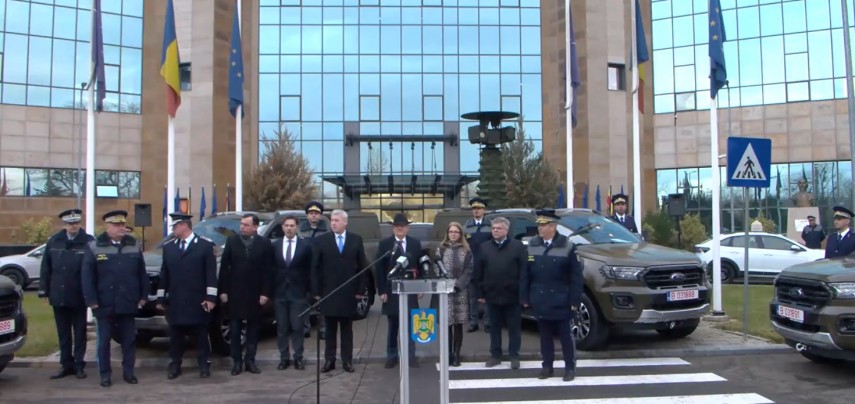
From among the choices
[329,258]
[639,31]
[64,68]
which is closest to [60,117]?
[64,68]

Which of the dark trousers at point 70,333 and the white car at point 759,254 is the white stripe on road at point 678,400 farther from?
the white car at point 759,254

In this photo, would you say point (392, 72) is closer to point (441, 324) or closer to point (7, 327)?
point (7, 327)

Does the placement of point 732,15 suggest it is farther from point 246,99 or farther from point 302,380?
point 302,380

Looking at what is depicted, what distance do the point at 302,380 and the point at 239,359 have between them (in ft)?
3.08

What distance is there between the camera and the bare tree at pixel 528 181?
31.1 meters

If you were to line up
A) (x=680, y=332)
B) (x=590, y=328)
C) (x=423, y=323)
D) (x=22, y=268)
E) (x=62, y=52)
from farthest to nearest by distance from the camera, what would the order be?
1. (x=62, y=52)
2. (x=22, y=268)
3. (x=680, y=332)
4. (x=590, y=328)
5. (x=423, y=323)

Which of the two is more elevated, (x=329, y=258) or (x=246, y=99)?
(x=246, y=99)

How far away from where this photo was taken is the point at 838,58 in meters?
38.3

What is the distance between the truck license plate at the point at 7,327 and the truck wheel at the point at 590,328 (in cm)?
666

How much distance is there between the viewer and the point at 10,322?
806cm

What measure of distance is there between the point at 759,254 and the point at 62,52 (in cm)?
3582

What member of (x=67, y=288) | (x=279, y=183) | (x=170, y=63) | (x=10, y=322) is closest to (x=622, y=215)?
(x=67, y=288)

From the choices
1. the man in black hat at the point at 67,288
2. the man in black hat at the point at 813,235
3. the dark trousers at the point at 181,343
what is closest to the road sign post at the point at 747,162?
the dark trousers at the point at 181,343

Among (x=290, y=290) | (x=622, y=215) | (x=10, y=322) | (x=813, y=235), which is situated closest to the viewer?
(x=10, y=322)
